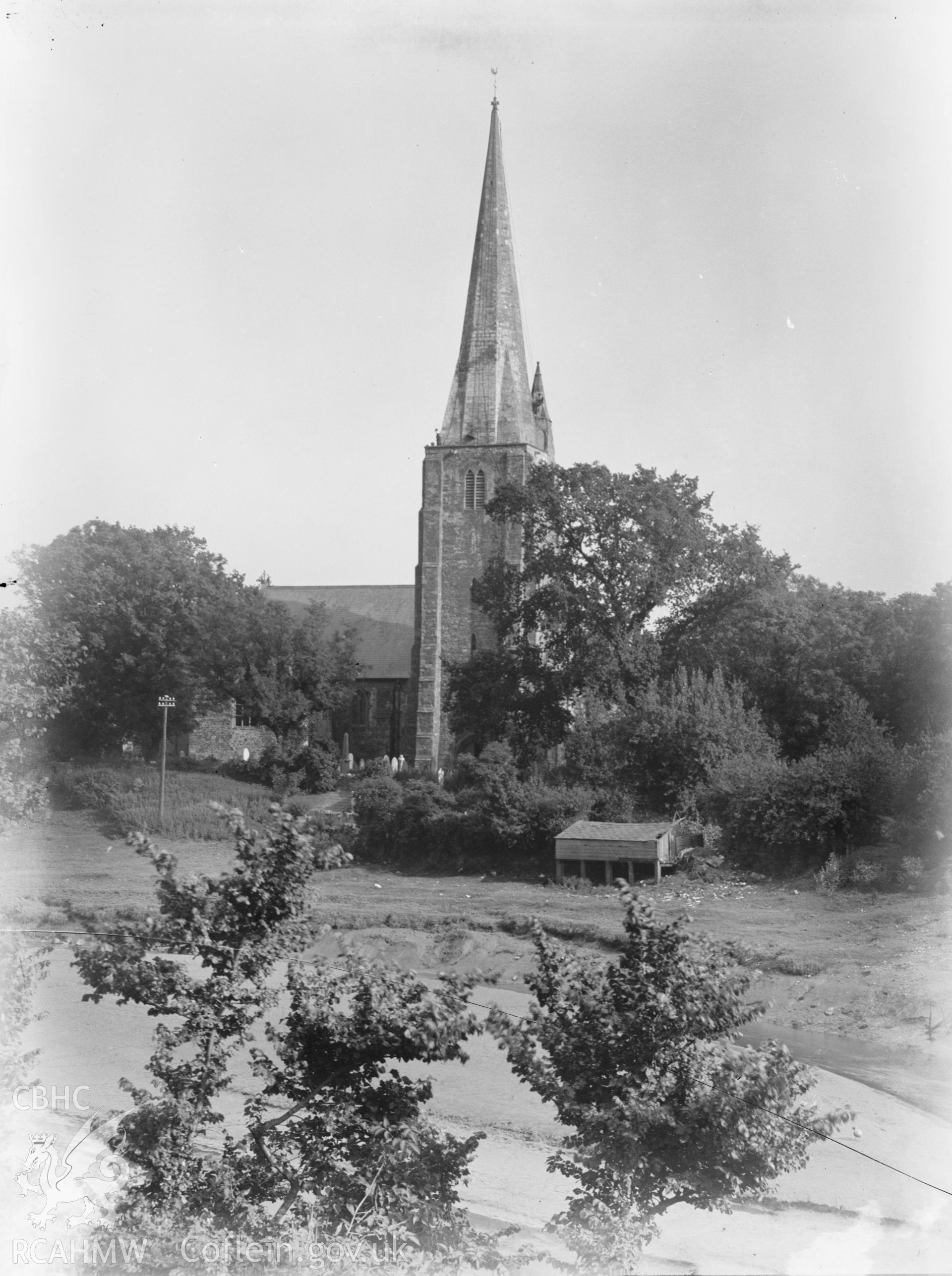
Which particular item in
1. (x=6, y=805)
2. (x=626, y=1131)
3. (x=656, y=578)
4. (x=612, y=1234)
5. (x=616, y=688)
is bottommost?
(x=612, y=1234)

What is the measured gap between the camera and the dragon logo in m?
8.08

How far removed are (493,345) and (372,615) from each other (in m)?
15.8

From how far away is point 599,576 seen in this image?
138 feet

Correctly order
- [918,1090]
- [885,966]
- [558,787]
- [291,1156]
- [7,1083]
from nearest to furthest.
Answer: [291,1156] < [7,1083] < [918,1090] < [885,966] < [558,787]

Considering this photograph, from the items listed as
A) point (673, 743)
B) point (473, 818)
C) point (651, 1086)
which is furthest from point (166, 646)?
point (651, 1086)

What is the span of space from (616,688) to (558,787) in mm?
5768

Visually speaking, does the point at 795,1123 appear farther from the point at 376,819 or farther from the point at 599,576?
the point at 599,576

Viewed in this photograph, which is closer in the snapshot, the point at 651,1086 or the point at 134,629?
the point at 651,1086

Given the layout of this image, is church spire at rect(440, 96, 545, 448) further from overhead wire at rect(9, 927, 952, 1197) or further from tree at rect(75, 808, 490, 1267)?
tree at rect(75, 808, 490, 1267)

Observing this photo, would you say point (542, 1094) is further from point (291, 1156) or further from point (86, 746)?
point (86, 746)

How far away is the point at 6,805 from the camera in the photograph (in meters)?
14.1

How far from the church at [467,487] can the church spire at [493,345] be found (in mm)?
47

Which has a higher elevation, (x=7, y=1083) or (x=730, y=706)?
(x=730, y=706)

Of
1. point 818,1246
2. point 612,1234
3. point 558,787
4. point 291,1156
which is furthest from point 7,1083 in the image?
point 558,787
